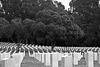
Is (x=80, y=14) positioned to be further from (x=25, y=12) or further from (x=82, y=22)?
(x=25, y=12)

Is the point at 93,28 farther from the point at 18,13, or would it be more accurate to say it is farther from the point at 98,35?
the point at 18,13

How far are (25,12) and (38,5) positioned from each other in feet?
9.98

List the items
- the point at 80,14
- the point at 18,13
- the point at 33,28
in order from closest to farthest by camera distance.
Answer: the point at 33,28 < the point at 80,14 < the point at 18,13

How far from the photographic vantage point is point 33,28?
32.8 m

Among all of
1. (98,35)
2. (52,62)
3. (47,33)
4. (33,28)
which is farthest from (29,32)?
(52,62)

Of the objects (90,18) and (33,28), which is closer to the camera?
(33,28)

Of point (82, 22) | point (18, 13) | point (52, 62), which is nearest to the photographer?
point (52, 62)

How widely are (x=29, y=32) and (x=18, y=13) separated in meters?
16.7

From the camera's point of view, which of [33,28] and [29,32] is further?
[29,32]

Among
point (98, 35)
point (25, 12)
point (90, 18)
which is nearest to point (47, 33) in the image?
point (98, 35)

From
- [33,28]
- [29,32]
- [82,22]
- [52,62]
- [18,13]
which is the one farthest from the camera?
[18,13]

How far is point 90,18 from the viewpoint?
4584cm

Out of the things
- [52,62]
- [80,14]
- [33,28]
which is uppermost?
[80,14]

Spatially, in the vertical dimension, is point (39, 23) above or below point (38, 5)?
below
